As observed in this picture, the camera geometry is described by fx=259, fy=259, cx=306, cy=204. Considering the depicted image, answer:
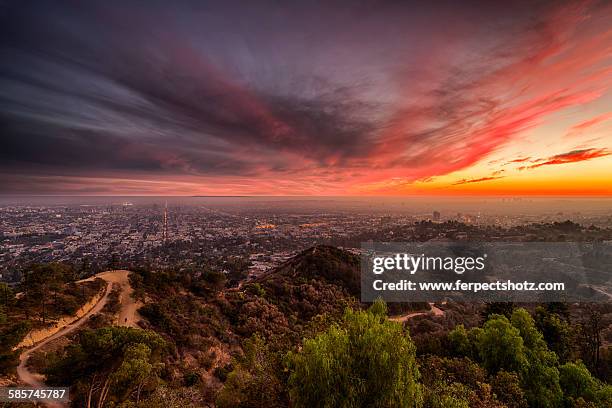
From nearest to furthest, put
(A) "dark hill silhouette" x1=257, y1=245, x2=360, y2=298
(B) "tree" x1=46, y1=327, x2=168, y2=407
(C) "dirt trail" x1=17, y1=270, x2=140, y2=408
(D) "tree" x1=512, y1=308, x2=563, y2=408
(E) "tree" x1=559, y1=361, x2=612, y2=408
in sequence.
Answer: (B) "tree" x1=46, y1=327, x2=168, y2=407 < (C) "dirt trail" x1=17, y1=270, x2=140, y2=408 < (D) "tree" x1=512, y1=308, x2=563, y2=408 < (E) "tree" x1=559, y1=361, x2=612, y2=408 < (A) "dark hill silhouette" x1=257, y1=245, x2=360, y2=298

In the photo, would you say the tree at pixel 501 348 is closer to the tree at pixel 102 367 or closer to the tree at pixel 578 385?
the tree at pixel 578 385

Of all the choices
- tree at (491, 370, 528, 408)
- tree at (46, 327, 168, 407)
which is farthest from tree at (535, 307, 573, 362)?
tree at (46, 327, 168, 407)

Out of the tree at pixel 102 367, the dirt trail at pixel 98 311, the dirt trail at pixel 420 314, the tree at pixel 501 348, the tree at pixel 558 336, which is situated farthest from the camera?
the dirt trail at pixel 420 314

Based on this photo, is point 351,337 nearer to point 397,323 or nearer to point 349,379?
point 349,379

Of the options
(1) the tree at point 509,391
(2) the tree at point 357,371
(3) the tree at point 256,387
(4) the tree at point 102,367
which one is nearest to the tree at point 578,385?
(1) the tree at point 509,391

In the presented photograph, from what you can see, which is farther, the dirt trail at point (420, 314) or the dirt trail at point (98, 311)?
the dirt trail at point (420, 314)

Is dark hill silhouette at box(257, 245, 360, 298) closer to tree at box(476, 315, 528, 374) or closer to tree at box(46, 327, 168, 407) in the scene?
tree at box(476, 315, 528, 374)
